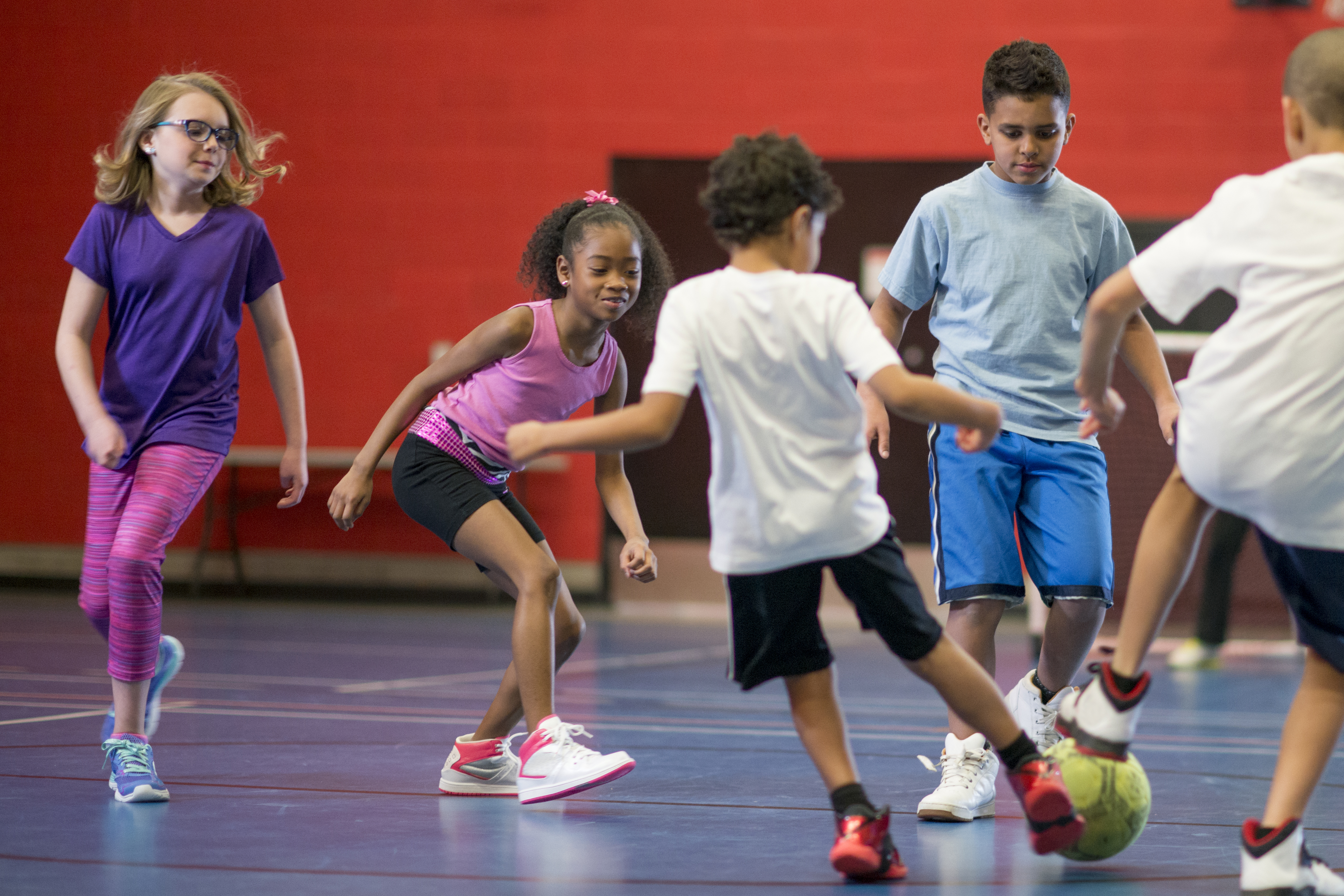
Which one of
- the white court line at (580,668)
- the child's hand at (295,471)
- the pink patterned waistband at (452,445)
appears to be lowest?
the white court line at (580,668)

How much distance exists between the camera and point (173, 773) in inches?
131

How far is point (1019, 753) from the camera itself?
243 cm

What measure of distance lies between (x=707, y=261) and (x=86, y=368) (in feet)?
17.5

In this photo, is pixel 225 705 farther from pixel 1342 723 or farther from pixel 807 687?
pixel 1342 723

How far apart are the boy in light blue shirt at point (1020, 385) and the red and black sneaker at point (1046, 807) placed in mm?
546

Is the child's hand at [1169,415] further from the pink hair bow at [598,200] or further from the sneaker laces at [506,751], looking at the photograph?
the sneaker laces at [506,751]

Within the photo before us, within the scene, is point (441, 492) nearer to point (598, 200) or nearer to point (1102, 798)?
point (598, 200)

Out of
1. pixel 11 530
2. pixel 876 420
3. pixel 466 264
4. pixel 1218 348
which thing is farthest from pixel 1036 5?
pixel 11 530

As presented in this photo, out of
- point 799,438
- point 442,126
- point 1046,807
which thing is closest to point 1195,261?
point 799,438

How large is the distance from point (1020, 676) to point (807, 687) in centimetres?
342

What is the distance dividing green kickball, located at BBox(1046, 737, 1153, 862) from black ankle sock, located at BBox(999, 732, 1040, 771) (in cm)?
6

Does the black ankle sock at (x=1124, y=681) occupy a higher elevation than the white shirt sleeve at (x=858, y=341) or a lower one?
lower

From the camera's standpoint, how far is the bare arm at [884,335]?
3.06 metres

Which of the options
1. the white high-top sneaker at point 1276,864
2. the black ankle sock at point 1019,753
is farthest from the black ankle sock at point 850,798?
the white high-top sneaker at point 1276,864
